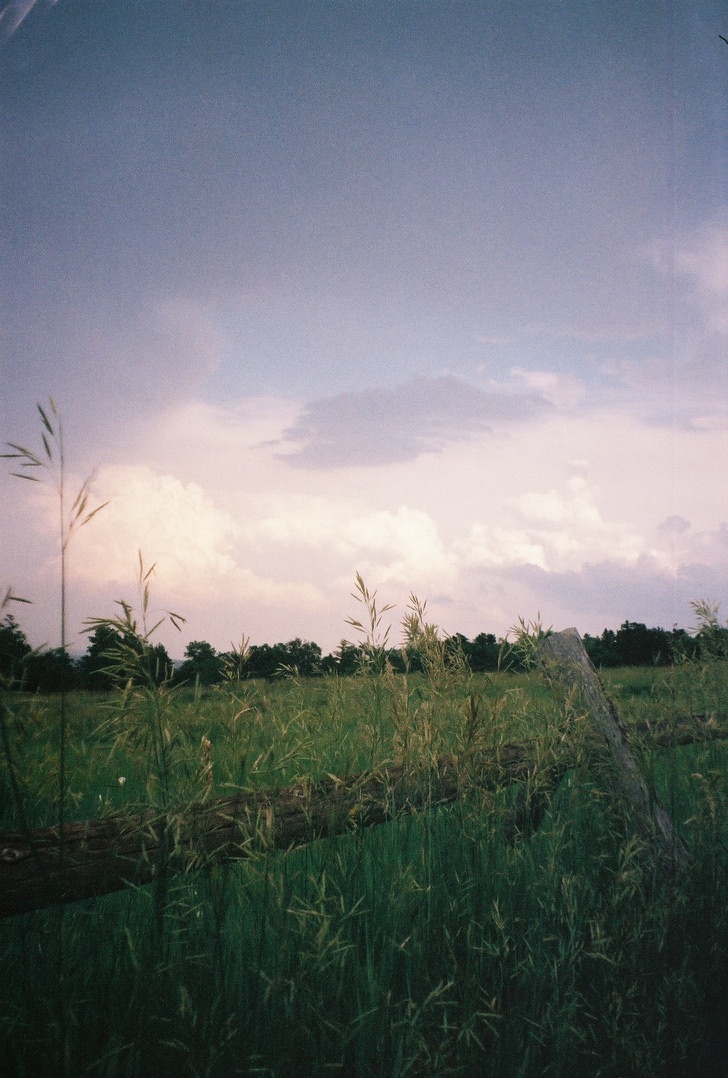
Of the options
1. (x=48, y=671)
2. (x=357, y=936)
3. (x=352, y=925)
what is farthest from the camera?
(x=352, y=925)

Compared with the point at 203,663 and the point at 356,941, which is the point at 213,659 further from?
the point at 356,941

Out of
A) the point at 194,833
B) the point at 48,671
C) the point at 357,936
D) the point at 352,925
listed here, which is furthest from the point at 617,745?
the point at 48,671

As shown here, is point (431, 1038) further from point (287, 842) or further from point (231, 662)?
point (231, 662)

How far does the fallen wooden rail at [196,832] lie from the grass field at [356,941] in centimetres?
8

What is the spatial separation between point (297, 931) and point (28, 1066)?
2.36 feet

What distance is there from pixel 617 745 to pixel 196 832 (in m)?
2.39

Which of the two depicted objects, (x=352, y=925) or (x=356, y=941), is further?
(x=352, y=925)

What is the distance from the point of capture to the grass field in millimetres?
1781

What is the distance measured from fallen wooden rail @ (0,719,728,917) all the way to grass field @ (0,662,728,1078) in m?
0.08

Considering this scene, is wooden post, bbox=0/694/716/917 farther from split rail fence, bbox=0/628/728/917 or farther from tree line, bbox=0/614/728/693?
tree line, bbox=0/614/728/693

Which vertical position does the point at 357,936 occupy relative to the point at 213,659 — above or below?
below

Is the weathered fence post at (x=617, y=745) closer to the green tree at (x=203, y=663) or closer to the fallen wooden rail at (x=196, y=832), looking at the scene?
the fallen wooden rail at (x=196, y=832)

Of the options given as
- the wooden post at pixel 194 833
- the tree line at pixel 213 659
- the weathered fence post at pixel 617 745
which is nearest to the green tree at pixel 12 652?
the tree line at pixel 213 659

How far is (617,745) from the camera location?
354 cm
